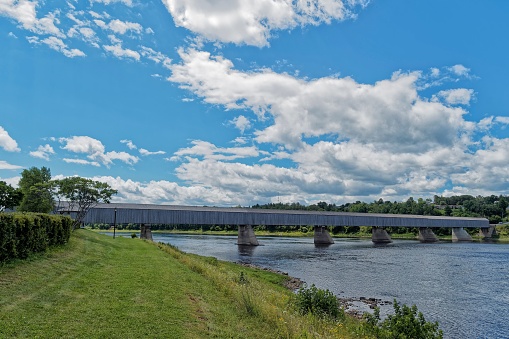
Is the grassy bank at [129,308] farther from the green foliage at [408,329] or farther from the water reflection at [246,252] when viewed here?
the water reflection at [246,252]

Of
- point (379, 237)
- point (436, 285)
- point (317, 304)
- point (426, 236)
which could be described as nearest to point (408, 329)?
point (317, 304)

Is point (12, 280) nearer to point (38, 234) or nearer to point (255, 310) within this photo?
point (38, 234)

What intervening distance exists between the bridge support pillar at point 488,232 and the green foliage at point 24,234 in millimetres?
144254

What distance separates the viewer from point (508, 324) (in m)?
22.6

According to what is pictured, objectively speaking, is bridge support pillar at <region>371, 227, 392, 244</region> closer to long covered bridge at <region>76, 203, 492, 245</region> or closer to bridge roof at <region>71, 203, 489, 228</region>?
long covered bridge at <region>76, 203, 492, 245</region>

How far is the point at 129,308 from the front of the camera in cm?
1184

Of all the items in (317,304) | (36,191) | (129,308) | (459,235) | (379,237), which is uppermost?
(36,191)

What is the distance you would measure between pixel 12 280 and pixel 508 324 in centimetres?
2465

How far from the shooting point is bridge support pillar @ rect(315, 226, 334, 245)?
313 ft

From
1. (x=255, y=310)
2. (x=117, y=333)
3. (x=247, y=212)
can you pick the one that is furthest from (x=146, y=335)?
(x=247, y=212)

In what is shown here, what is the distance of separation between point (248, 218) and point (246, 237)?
413 centimetres

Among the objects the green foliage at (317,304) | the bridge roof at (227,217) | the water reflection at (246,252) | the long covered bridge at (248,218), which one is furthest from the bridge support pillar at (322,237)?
the green foliage at (317,304)

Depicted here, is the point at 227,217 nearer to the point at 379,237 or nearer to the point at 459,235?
the point at 379,237

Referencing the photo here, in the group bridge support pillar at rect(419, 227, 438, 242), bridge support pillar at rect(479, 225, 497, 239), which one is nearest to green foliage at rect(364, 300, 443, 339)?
bridge support pillar at rect(419, 227, 438, 242)
